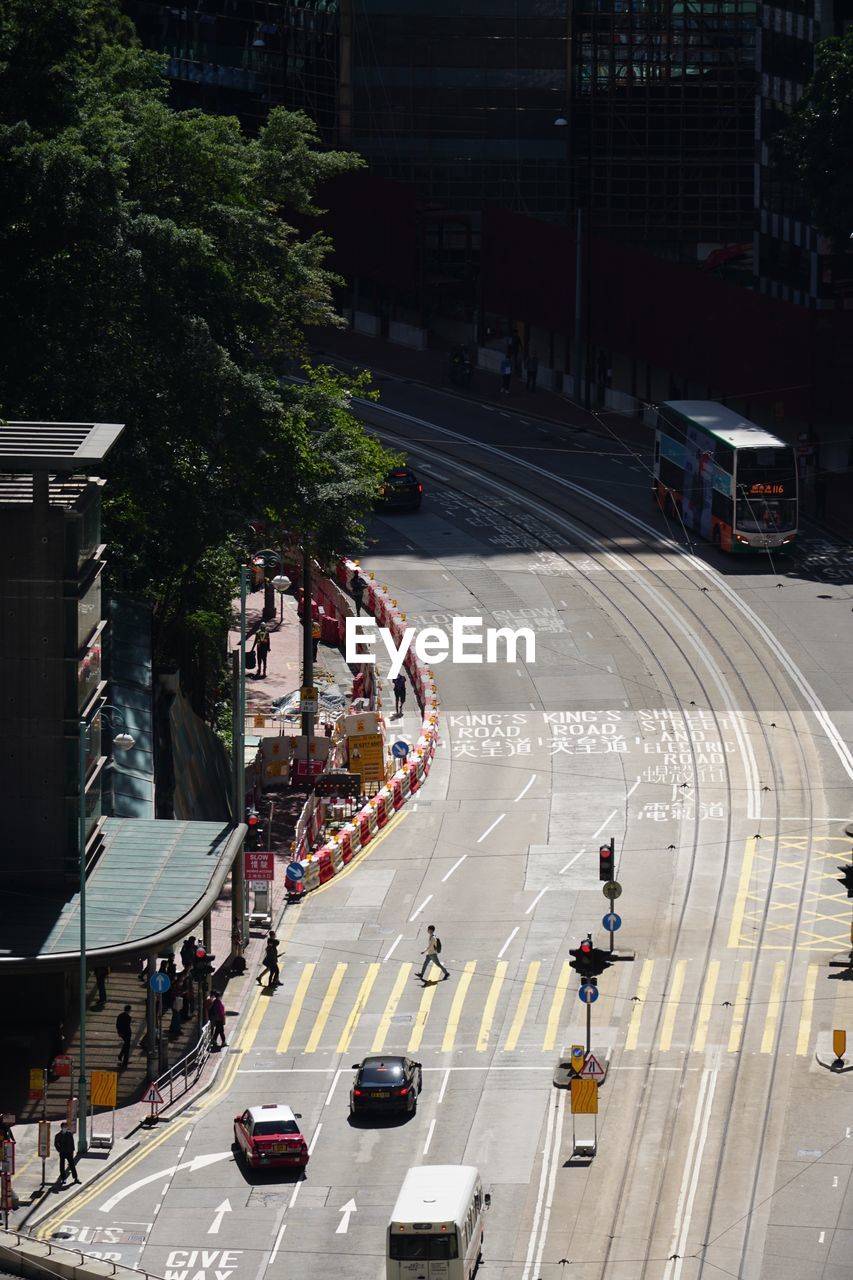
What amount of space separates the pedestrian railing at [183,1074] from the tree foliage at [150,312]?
19.2 m

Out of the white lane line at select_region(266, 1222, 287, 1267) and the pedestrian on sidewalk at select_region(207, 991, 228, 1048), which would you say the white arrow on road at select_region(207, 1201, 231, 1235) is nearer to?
the white lane line at select_region(266, 1222, 287, 1267)

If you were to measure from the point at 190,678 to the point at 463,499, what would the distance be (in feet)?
85.7

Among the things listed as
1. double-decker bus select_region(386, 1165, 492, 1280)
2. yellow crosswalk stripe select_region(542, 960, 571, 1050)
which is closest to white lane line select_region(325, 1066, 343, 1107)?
yellow crosswalk stripe select_region(542, 960, 571, 1050)

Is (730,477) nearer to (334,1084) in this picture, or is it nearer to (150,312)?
(150,312)

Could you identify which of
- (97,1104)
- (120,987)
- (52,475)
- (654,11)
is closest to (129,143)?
(52,475)

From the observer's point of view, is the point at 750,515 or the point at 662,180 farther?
the point at 662,180

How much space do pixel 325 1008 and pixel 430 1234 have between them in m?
18.7

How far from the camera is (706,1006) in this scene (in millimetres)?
66938

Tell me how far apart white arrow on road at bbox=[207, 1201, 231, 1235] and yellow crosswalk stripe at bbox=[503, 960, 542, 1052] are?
450 inches

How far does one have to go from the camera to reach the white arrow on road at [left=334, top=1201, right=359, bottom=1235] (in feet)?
177

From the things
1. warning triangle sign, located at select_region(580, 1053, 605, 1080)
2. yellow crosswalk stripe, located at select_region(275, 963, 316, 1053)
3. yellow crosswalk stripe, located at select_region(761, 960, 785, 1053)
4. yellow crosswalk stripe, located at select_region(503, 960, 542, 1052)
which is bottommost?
yellow crosswalk stripe, located at select_region(275, 963, 316, 1053)

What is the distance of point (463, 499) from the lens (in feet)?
365

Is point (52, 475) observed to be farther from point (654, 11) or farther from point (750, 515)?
point (654, 11)

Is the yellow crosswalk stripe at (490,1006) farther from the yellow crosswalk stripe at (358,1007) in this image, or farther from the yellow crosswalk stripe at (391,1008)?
the yellow crosswalk stripe at (358,1007)
